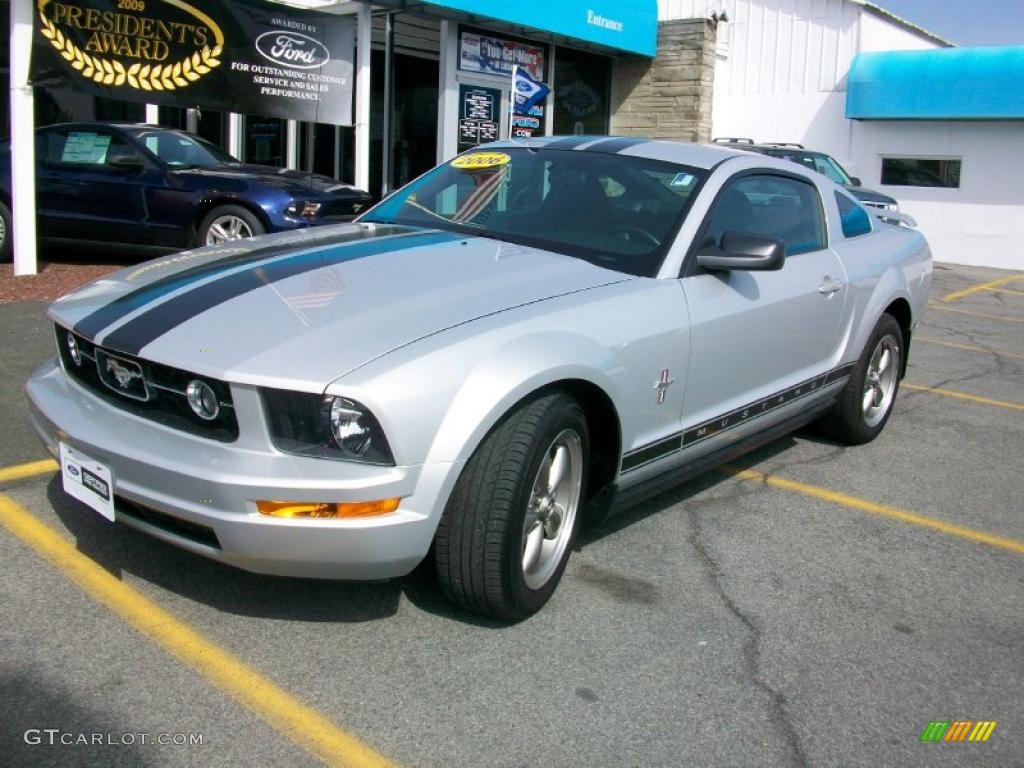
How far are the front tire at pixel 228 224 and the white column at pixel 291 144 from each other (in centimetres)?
624

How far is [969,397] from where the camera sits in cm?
732

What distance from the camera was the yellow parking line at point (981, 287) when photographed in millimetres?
13994

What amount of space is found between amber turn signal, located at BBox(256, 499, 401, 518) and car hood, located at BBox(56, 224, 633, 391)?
33cm

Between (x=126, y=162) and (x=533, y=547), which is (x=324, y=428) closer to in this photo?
(x=533, y=547)

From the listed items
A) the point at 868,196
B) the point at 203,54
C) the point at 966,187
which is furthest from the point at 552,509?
the point at 966,187

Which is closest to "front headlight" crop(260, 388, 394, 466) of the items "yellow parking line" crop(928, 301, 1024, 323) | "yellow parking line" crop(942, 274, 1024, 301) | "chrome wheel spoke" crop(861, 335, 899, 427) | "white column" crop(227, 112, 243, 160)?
"chrome wheel spoke" crop(861, 335, 899, 427)

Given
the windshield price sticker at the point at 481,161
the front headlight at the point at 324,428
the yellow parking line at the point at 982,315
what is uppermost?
the windshield price sticker at the point at 481,161

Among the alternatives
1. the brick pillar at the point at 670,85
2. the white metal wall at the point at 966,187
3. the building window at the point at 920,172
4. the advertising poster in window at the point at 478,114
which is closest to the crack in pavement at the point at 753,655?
the advertising poster in window at the point at 478,114

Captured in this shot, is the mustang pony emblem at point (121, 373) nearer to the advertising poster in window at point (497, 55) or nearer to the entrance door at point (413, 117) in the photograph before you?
the advertising poster in window at point (497, 55)

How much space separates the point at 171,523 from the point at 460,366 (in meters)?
0.98

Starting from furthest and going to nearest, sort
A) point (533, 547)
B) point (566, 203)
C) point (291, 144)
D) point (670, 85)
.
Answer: point (670, 85)
point (291, 144)
point (566, 203)
point (533, 547)

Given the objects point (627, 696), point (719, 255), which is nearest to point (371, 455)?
point (627, 696)

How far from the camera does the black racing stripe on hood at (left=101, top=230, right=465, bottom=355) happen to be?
10.3 feet

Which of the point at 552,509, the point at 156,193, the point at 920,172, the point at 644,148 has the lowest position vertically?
the point at 552,509
